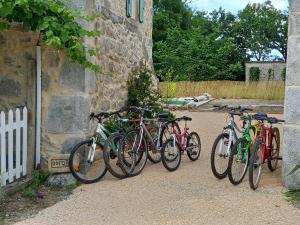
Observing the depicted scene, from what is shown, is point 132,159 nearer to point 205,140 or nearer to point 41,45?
point 41,45

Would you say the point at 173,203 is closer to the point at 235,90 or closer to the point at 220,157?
the point at 220,157

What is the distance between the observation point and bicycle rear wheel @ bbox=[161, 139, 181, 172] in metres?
7.06

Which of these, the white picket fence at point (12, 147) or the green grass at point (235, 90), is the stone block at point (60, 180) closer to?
the white picket fence at point (12, 147)

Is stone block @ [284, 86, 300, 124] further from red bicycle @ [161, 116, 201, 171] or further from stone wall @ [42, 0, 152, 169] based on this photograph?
stone wall @ [42, 0, 152, 169]

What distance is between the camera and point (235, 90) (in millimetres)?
25375

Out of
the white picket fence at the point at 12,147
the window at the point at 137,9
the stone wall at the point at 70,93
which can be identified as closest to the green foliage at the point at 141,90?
the window at the point at 137,9

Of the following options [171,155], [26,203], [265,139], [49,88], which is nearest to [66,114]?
[49,88]

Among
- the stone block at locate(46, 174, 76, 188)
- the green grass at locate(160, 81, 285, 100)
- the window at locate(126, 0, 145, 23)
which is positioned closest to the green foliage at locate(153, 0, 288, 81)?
the green grass at locate(160, 81, 285, 100)

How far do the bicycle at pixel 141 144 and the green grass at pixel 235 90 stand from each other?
1587 centimetres

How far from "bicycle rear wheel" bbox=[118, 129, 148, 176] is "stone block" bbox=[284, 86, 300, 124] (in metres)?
2.14

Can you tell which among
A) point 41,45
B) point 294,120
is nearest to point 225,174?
point 294,120

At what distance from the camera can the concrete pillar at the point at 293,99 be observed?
575cm

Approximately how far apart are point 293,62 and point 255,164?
54.7 inches

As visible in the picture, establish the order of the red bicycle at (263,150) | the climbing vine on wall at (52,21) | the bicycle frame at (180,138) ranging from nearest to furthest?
the climbing vine on wall at (52,21) → the red bicycle at (263,150) → the bicycle frame at (180,138)
